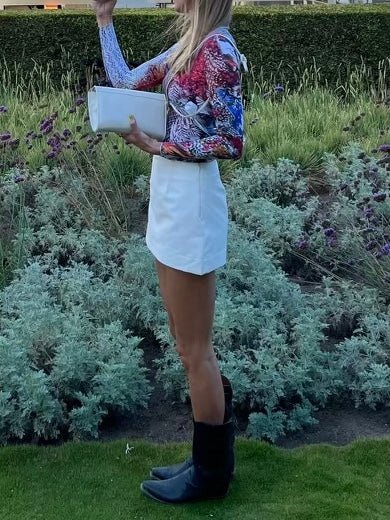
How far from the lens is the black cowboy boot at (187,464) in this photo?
3.06 metres

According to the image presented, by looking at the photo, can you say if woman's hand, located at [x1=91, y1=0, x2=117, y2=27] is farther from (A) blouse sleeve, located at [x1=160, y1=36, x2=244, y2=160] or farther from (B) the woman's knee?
(B) the woman's knee

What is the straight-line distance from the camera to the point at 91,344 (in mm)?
3934

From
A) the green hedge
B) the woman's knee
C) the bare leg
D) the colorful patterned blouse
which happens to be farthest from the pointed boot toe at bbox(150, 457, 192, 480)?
the green hedge

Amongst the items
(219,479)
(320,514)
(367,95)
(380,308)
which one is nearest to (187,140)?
(219,479)

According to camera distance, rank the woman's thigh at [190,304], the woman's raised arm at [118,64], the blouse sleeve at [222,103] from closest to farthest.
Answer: the blouse sleeve at [222,103] < the woman's thigh at [190,304] < the woman's raised arm at [118,64]

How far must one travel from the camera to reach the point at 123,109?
264cm

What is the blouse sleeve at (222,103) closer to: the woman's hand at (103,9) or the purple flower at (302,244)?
the woman's hand at (103,9)

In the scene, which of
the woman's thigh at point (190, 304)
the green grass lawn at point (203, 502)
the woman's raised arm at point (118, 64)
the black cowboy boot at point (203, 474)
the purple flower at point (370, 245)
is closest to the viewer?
the woman's thigh at point (190, 304)

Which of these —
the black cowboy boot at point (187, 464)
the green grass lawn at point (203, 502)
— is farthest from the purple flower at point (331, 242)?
the black cowboy boot at point (187, 464)

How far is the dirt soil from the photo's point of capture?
365cm

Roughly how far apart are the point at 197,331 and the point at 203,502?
75 centimetres

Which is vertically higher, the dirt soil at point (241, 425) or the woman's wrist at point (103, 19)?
the woman's wrist at point (103, 19)

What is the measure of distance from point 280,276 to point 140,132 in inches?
77.5

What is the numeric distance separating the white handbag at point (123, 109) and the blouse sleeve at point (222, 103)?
0.59 ft
